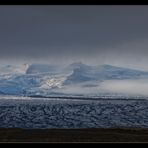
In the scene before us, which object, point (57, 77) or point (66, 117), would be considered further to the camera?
point (57, 77)

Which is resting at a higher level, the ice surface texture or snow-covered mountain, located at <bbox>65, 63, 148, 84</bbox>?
snow-covered mountain, located at <bbox>65, 63, 148, 84</bbox>

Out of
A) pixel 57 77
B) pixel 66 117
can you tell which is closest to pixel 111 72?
pixel 66 117

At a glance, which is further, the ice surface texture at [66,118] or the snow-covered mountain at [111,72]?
the snow-covered mountain at [111,72]

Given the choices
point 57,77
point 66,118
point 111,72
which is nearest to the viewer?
point 66,118

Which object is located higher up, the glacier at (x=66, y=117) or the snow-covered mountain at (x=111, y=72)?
the snow-covered mountain at (x=111, y=72)

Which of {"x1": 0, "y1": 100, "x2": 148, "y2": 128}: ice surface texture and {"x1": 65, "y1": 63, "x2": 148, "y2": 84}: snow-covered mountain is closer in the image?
{"x1": 0, "y1": 100, "x2": 148, "y2": 128}: ice surface texture

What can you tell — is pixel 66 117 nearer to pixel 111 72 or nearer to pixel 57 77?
pixel 111 72

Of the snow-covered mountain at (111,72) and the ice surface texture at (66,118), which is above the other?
the snow-covered mountain at (111,72)

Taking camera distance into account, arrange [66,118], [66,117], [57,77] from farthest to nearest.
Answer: [57,77] → [66,117] → [66,118]

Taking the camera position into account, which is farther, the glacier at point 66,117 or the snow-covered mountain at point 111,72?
the snow-covered mountain at point 111,72

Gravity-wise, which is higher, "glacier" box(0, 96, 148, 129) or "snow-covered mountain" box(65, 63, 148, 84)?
"snow-covered mountain" box(65, 63, 148, 84)

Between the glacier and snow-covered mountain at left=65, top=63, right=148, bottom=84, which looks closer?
the glacier
